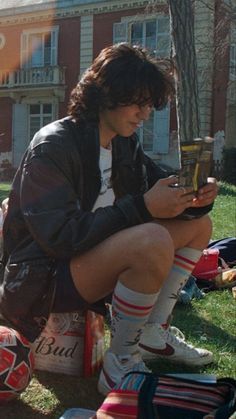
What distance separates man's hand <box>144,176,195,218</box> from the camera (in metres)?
2.14

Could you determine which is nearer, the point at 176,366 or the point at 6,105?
the point at 176,366

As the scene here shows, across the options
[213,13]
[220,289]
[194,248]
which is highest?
[213,13]

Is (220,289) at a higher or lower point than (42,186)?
lower

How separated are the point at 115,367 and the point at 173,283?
1.70ft

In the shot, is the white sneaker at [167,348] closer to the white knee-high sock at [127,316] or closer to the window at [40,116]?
the white knee-high sock at [127,316]

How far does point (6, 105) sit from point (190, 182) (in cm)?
2082

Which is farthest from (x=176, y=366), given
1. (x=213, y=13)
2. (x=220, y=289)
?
(x=213, y=13)

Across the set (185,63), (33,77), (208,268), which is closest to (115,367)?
(208,268)

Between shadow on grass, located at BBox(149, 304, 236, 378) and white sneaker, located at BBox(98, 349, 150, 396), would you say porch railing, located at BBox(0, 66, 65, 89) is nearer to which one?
shadow on grass, located at BBox(149, 304, 236, 378)

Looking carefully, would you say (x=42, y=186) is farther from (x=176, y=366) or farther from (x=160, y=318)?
(x=176, y=366)

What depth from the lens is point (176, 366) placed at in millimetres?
2660

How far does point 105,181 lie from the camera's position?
8.07ft

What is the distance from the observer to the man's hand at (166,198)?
2145 millimetres

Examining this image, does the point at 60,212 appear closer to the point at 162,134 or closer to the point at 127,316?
the point at 127,316
